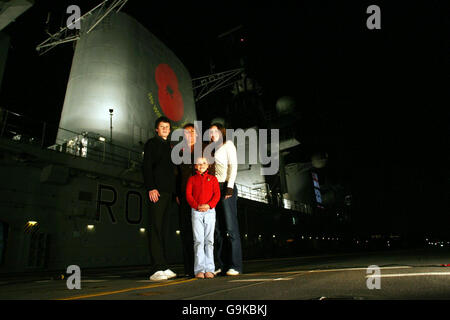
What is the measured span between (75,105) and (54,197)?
688cm

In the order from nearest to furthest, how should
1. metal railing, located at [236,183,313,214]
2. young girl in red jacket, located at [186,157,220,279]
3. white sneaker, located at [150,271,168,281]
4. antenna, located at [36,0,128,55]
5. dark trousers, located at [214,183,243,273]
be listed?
white sneaker, located at [150,271,168,281], young girl in red jacket, located at [186,157,220,279], dark trousers, located at [214,183,243,273], antenna, located at [36,0,128,55], metal railing, located at [236,183,313,214]

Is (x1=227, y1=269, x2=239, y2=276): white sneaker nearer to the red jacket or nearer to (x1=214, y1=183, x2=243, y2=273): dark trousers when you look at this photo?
(x1=214, y1=183, x2=243, y2=273): dark trousers

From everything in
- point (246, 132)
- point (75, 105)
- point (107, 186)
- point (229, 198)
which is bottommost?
point (229, 198)

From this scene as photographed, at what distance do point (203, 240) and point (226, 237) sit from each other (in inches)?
21.4

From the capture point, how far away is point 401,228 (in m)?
44.5

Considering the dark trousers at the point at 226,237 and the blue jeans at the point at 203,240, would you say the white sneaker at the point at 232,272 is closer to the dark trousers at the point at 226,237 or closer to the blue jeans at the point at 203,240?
the dark trousers at the point at 226,237

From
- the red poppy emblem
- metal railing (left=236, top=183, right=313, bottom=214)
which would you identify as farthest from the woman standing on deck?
metal railing (left=236, top=183, right=313, bottom=214)

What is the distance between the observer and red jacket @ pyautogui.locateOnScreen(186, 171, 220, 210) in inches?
143

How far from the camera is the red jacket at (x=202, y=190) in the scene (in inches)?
143

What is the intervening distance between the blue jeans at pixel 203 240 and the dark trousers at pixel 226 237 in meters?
0.36

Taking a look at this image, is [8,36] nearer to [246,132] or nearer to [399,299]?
[399,299]

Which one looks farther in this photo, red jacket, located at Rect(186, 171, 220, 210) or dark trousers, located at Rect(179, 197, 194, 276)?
dark trousers, located at Rect(179, 197, 194, 276)
